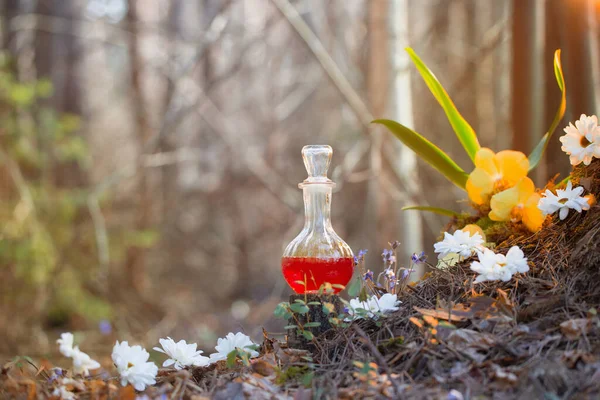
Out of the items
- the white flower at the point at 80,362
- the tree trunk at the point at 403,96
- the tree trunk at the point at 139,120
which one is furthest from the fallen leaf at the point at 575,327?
the tree trunk at the point at 139,120

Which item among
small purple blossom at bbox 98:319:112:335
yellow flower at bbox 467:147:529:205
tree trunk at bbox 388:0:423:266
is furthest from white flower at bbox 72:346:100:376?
small purple blossom at bbox 98:319:112:335

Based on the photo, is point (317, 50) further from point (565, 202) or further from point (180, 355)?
point (180, 355)

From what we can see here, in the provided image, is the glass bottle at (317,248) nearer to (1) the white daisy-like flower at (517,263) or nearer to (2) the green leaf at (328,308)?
(2) the green leaf at (328,308)

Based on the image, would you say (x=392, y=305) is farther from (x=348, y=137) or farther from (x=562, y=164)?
(x=348, y=137)

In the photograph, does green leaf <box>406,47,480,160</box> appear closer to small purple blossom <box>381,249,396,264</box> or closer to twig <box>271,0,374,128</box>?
small purple blossom <box>381,249,396,264</box>

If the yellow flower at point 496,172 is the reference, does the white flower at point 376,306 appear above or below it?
below

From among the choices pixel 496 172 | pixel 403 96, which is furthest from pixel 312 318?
pixel 403 96

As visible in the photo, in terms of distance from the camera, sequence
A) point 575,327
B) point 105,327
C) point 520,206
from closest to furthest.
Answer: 1. point 575,327
2. point 520,206
3. point 105,327
